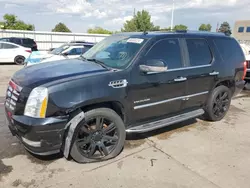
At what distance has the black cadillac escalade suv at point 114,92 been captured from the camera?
111 inches

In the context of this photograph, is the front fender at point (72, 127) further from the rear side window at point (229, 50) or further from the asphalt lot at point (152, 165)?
the rear side window at point (229, 50)

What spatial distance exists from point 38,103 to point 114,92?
1.02 metres

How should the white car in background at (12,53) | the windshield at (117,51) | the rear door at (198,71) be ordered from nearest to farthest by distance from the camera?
the windshield at (117,51)
the rear door at (198,71)
the white car in background at (12,53)

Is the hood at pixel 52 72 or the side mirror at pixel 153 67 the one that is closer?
the hood at pixel 52 72

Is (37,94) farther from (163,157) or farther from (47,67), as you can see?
(163,157)

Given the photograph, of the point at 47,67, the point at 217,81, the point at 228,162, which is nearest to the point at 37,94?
the point at 47,67

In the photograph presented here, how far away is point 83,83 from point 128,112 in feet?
2.91

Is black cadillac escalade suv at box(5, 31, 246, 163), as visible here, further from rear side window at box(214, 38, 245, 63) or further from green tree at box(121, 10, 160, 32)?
green tree at box(121, 10, 160, 32)

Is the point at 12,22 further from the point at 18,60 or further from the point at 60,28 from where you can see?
the point at 18,60

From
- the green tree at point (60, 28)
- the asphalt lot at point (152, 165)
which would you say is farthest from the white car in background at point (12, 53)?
the green tree at point (60, 28)

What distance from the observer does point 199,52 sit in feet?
14.2

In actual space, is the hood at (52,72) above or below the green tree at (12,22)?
below

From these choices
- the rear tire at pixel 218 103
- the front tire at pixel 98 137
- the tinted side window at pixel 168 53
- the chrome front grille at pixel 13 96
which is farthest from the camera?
the rear tire at pixel 218 103

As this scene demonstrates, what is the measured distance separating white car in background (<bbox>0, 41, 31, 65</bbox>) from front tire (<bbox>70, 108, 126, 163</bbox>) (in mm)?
13416
